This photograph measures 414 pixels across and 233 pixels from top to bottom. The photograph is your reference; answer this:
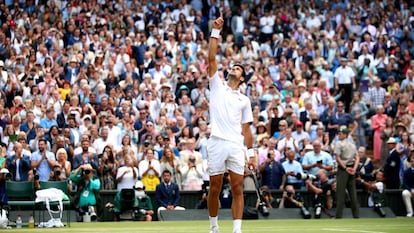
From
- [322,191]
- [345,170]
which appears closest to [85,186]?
[322,191]

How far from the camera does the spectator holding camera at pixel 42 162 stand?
86.0ft

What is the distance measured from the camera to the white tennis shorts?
15852mm

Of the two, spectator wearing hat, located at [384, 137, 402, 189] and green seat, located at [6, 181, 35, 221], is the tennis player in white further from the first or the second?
spectator wearing hat, located at [384, 137, 402, 189]

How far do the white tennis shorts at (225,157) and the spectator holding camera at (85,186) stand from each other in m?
10.3

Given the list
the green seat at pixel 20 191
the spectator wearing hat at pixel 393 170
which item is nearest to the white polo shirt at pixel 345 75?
the spectator wearing hat at pixel 393 170

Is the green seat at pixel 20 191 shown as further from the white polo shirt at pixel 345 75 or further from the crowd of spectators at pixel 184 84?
the white polo shirt at pixel 345 75

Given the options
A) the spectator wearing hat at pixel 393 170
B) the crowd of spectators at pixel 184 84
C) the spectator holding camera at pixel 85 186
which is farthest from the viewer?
the spectator wearing hat at pixel 393 170

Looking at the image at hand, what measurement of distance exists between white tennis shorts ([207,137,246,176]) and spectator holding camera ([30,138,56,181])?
11.0 meters

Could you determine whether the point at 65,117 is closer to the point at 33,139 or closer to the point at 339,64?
the point at 33,139

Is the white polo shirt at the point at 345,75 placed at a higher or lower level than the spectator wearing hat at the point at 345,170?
higher

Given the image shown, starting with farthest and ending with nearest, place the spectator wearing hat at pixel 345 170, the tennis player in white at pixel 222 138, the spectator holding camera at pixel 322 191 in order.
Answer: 1. the spectator holding camera at pixel 322 191
2. the spectator wearing hat at pixel 345 170
3. the tennis player in white at pixel 222 138

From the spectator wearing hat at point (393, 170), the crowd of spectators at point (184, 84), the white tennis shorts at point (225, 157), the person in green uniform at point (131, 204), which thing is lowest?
the person in green uniform at point (131, 204)

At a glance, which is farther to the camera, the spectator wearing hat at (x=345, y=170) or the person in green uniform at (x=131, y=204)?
the spectator wearing hat at (x=345, y=170)

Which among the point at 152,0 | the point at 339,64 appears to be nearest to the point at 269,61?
the point at 339,64
